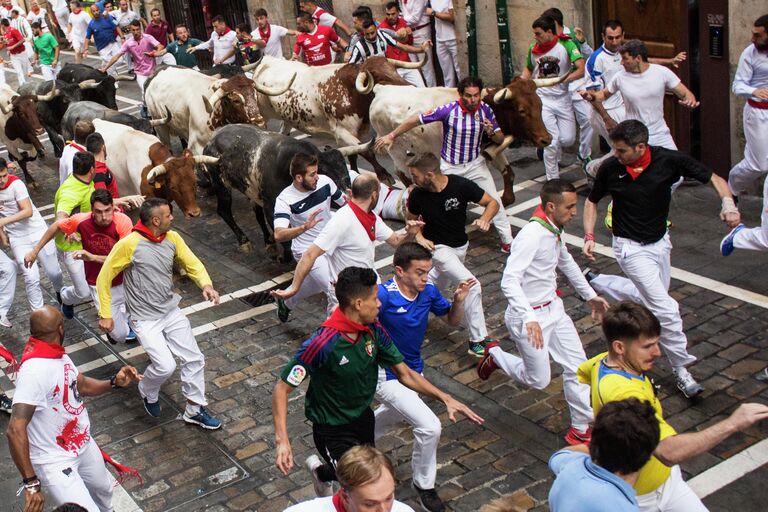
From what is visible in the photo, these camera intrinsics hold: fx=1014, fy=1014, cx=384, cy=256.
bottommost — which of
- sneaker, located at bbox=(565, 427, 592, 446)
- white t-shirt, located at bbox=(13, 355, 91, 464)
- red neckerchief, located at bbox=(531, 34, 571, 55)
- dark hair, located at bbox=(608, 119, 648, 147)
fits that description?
sneaker, located at bbox=(565, 427, 592, 446)

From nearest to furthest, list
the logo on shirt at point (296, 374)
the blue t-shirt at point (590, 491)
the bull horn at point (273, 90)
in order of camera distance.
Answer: the blue t-shirt at point (590, 491)
the logo on shirt at point (296, 374)
the bull horn at point (273, 90)

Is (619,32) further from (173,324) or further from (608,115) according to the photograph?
(173,324)

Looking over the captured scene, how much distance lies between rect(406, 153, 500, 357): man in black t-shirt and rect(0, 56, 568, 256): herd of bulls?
233 centimetres

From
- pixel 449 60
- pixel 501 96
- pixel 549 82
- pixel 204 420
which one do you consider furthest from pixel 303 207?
pixel 449 60

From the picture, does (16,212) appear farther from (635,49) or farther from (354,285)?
(635,49)

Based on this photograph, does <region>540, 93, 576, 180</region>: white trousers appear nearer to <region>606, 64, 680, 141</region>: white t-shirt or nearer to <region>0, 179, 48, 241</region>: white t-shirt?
<region>606, 64, 680, 141</region>: white t-shirt

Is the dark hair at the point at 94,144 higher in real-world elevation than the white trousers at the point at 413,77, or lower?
higher

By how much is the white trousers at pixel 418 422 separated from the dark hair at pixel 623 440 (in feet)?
7.55

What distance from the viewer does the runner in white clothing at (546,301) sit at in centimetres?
722

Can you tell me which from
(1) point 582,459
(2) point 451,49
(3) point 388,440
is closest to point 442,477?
(3) point 388,440

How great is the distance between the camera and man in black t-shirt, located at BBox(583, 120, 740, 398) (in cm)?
782

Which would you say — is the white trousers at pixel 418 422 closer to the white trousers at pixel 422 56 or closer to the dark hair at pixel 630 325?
the dark hair at pixel 630 325

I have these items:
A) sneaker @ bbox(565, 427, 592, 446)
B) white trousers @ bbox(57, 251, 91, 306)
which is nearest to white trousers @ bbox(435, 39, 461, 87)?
white trousers @ bbox(57, 251, 91, 306)

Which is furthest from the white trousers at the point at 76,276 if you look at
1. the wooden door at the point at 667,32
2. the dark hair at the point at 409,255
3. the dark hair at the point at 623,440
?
the wooden door at the point at 667,32
